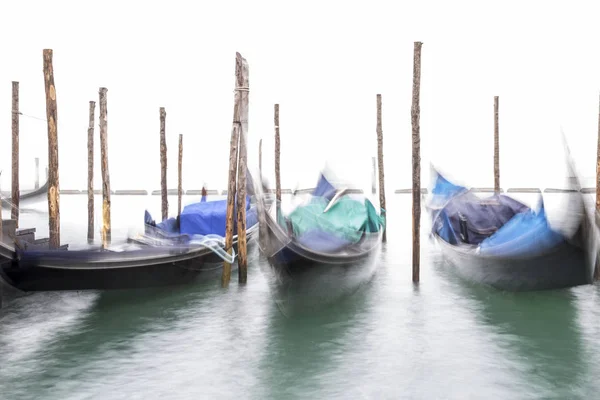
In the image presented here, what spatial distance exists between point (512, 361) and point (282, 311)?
2.41 m

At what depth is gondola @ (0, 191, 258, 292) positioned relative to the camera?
591 centimetres

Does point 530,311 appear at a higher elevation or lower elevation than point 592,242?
lower

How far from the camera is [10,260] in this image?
580 cm

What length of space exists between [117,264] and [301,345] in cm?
243

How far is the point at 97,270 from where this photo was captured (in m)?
6.21

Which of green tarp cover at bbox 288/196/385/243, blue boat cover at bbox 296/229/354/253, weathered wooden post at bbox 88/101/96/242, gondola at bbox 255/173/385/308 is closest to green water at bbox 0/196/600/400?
gondola at bbox 255/173/385/308

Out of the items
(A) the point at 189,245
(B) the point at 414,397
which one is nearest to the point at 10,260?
(A) the point at 189,245

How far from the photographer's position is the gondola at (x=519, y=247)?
19.8ft

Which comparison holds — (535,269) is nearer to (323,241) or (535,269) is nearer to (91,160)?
(323,241)

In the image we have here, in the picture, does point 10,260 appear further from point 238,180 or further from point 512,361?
point 512,361

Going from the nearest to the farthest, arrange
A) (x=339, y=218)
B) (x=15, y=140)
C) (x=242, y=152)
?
1. (x=242, y=152)
2. (x=339, y=218)
3. (x=15, y=140)

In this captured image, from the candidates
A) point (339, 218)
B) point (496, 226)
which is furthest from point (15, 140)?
point (496, 226)

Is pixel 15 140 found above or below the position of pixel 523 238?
above

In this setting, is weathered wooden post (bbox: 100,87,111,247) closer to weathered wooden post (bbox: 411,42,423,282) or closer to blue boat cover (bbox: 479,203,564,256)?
weathered wooden post (bbox: 411,42,423,282)
